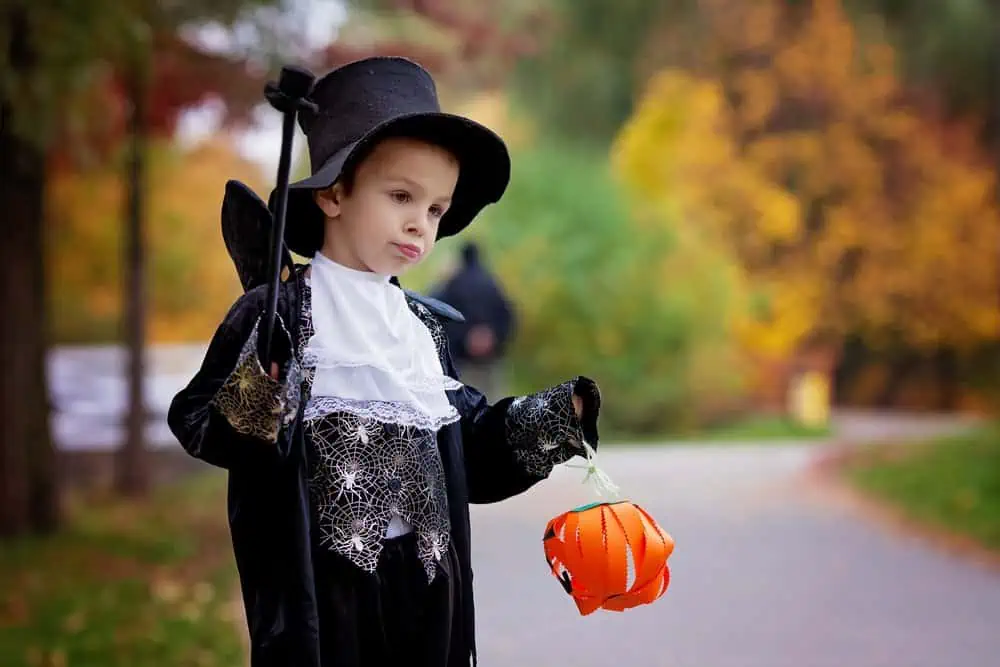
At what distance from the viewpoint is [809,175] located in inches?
613

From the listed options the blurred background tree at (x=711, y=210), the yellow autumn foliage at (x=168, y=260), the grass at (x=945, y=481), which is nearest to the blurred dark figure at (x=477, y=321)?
the blurred background tree at (x=711, y=210)

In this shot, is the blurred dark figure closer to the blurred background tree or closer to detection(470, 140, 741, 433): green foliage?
the blurred background tree

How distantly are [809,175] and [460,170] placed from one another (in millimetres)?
13966

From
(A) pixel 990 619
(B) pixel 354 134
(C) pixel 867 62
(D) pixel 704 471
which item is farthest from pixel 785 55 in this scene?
(B) pixel 354 134

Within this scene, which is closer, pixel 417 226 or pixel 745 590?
pixel 417 226

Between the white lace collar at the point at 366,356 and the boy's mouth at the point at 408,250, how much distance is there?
0.07 m

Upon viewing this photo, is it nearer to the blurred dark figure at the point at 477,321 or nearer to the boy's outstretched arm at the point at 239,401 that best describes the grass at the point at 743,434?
the blurred dark figure at the point at 477,321

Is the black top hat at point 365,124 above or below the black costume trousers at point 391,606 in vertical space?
above

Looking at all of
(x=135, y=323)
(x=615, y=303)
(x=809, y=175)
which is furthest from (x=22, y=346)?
(x=809, y=175)

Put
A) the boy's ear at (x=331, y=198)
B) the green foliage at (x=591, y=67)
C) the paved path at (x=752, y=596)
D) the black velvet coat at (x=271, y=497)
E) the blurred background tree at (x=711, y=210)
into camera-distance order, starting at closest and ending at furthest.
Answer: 1. the black velvet coat at (x=271, y=497)
2. the boy's ear at (x=331, y=198)
3. the paved path at (x=752, y=596)
4. the blurred background tree at (x=711, y=210)
5. the green foliage at (x=591, y=67)

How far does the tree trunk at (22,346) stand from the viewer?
6535 mm

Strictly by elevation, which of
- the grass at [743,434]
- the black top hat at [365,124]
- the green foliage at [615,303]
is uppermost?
the green foliage at [615,303]

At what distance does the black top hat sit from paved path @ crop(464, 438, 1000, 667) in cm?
297

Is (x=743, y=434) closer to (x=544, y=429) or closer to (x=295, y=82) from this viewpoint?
(x=544, y=429)
